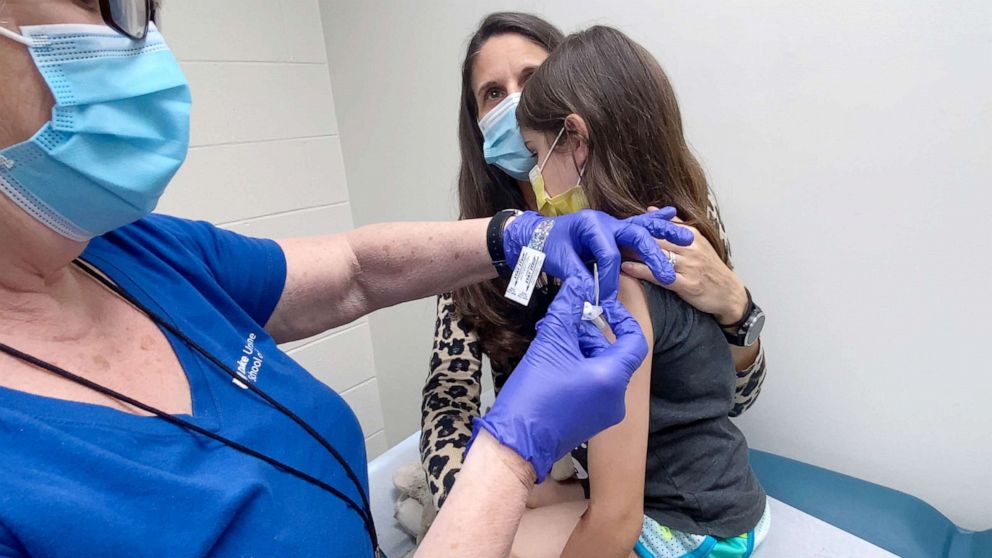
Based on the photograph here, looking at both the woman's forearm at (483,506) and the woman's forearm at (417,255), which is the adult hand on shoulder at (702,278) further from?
the woman's forearm at (483,506)

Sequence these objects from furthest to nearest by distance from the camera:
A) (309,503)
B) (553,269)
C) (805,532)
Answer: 1. (805,532)
2. (553,269)
3. (309,503)

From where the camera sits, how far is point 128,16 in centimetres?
65

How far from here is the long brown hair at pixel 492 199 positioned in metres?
1.40

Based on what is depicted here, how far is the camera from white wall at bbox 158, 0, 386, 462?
195 centimetres

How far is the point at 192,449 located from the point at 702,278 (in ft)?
2.80

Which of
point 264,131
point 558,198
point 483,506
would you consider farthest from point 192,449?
point 264,131

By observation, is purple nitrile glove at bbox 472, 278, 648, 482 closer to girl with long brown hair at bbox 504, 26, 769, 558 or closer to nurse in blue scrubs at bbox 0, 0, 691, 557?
nurse in blue scrubs at bbox 0, 0, 691, 557

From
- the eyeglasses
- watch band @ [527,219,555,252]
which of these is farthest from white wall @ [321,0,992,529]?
the eyeglasses

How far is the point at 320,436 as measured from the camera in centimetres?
76

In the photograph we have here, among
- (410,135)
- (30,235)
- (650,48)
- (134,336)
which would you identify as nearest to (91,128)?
(30,235)

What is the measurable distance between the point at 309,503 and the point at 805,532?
1.11m

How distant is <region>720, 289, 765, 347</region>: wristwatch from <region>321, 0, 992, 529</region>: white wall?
42 cm

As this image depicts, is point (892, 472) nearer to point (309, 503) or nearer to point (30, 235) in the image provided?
point (309, 503)

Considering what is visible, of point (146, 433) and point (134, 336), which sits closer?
point (146, 433)
